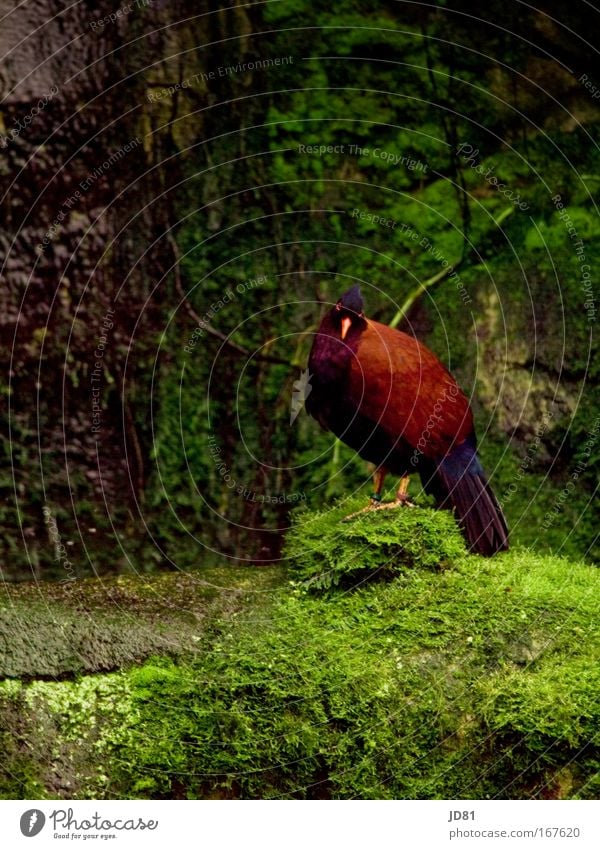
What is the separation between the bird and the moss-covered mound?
25.8 inches

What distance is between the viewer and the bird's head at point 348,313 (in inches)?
172

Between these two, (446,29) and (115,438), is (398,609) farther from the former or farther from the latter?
(446,29)

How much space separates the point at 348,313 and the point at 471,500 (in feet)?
3.36

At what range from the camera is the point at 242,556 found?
5.59 meters

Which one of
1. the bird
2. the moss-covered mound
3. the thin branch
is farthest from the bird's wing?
the thin branch

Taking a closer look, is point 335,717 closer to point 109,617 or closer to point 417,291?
point 109,617

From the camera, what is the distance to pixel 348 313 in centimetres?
437

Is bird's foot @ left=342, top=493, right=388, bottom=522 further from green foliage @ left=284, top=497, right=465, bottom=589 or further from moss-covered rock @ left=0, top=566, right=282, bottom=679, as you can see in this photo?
moss-covered rock @ left=0, top=566, right=282, bottom=679

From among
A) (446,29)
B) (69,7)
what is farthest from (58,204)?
(446,29)

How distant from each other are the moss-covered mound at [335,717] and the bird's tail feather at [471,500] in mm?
518
